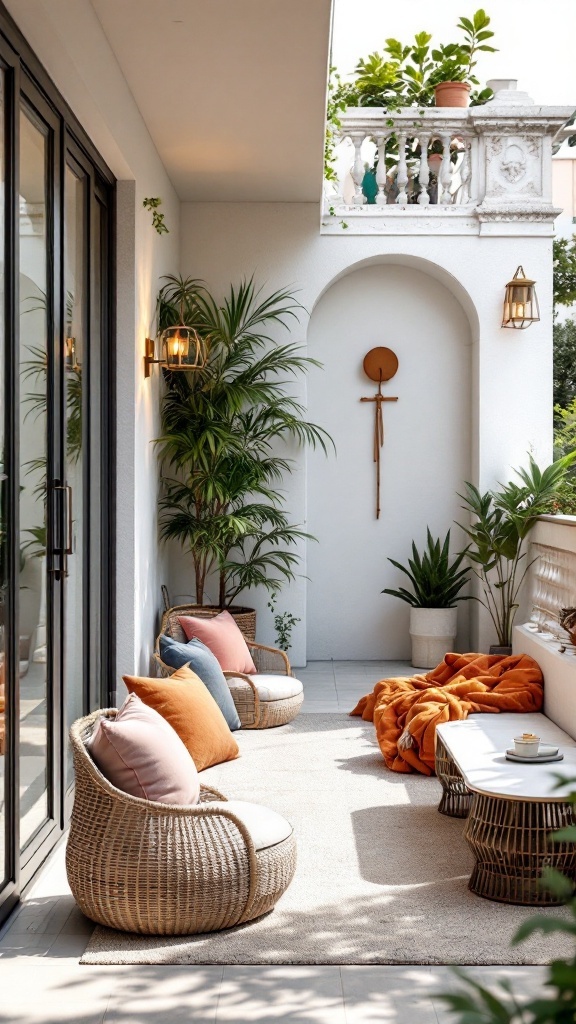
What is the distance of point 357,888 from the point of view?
3.55 m

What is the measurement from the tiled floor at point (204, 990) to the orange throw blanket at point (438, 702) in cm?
204

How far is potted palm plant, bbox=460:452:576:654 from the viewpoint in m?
7.02

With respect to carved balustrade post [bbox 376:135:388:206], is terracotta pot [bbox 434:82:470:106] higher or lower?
higher

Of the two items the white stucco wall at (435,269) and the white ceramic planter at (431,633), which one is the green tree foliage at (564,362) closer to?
the white stucco wall at (435,269)

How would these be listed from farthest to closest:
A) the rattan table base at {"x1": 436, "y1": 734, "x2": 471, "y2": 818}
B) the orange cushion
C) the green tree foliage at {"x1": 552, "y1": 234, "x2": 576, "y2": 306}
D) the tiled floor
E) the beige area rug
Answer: the green tree foliage at {"x1": 552, "y1": 234, "x2": 576, "y2": 306} < the orange cushion < the rattan table base at {"x1": 436, "y1": 734, "x2": 471, "y2": 818} < the beige area rug < the tiled floor

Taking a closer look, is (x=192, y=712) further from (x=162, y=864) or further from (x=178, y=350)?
(x=178, y=350)

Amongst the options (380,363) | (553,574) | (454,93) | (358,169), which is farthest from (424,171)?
(553,574)

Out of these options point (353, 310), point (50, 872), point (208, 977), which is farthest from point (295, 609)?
point (208, 977)

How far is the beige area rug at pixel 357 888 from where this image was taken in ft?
9.91

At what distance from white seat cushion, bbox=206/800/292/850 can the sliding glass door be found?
70 cm

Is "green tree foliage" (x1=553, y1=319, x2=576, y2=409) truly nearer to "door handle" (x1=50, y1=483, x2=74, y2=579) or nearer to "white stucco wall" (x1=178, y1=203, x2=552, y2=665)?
"white stucco wall" (x1=178, y1=203, x2=552, y2=665)

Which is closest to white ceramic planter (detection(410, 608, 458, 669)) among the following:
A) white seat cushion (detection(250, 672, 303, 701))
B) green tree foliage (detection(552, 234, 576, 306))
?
white seat cushion (detection(250, 672, 303, 701))

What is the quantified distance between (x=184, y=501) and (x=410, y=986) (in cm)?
498

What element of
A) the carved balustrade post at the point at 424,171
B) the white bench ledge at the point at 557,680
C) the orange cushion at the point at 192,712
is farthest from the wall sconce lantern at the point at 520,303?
the orange cushion at the point at 192,712
